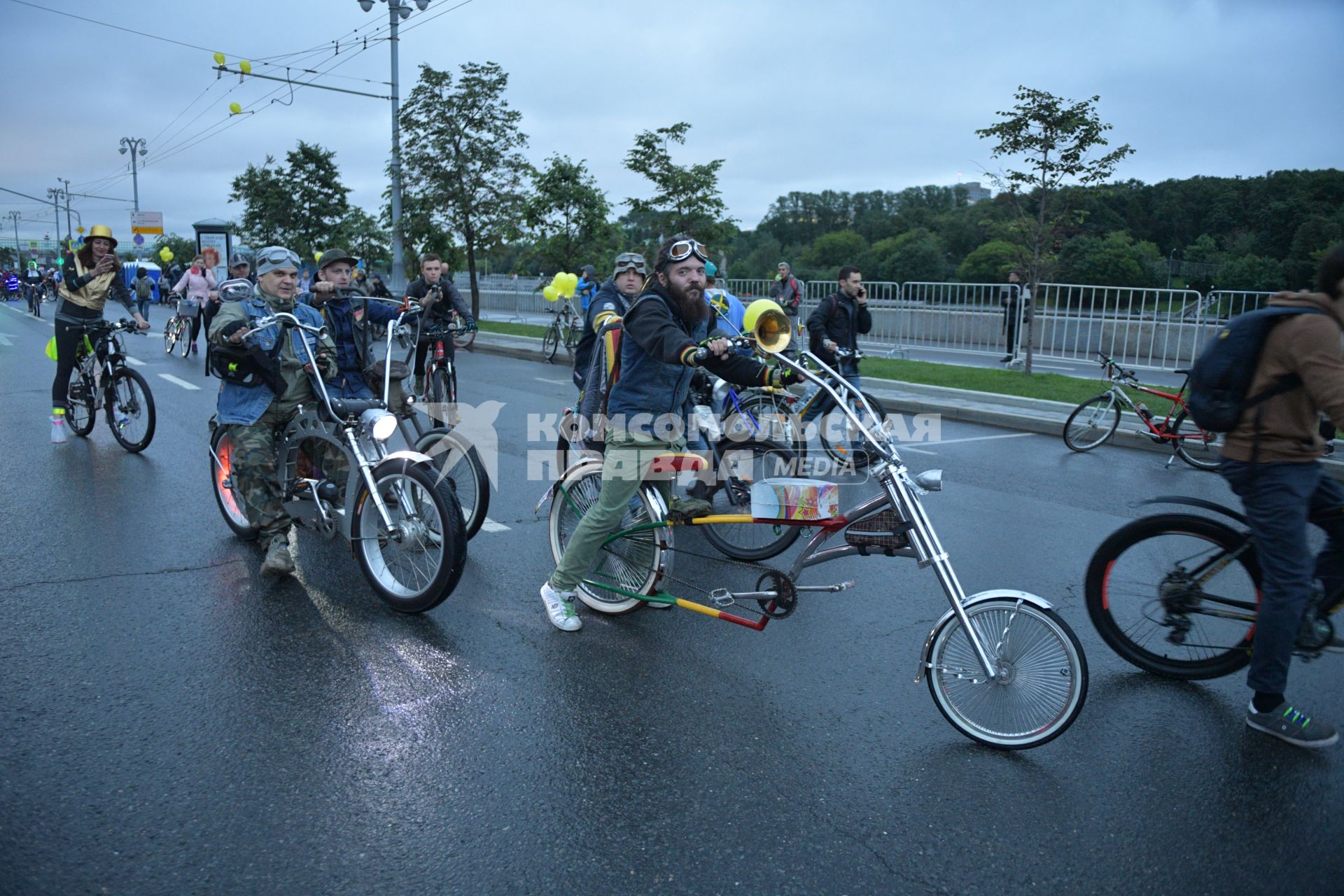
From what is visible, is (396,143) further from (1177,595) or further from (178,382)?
(1177,595)

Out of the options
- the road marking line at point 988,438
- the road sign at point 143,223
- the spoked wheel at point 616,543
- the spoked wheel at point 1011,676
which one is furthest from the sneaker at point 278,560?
the road sign at point 143,223

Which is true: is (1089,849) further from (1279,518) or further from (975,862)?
(1279,518)

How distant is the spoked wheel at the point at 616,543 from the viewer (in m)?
4.49

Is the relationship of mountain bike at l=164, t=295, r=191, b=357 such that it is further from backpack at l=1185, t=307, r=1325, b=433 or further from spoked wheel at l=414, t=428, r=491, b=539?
backpack at l=1185, t=307, r=1325, b=433

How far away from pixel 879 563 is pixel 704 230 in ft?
63.9

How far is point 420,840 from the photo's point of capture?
2.89 metres

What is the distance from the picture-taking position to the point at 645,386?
427 centimetres

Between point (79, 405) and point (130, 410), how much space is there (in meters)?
0.95

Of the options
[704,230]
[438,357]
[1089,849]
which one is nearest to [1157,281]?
[704,230]

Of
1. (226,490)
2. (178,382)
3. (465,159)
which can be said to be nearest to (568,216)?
(465,159)

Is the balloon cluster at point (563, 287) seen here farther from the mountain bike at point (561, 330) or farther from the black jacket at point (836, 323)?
the black jacket at point (836, 323)

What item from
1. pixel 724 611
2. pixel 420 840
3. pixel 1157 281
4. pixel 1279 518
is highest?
pixel 1157 281

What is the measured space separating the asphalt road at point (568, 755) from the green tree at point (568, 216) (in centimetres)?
2230

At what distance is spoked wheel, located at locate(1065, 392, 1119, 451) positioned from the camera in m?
9.87
